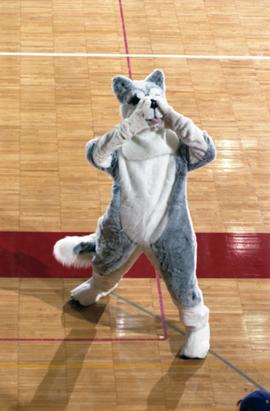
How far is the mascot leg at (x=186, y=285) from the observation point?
4.23m

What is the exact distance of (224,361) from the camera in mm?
4473

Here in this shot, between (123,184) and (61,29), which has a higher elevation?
(123,184)

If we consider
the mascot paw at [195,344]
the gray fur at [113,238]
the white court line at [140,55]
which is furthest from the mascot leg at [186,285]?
the white court line at [140,55]

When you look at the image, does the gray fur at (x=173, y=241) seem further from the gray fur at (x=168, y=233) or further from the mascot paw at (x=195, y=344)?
the mascot paw at (x=195, y=344)

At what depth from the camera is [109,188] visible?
5371mm

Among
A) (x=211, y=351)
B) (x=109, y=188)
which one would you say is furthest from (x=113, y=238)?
(x=109, y=188)

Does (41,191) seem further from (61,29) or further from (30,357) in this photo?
(61,29)

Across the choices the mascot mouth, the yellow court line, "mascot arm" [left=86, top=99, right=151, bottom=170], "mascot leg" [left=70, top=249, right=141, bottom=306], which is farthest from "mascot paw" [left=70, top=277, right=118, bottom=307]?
the mascot mouth

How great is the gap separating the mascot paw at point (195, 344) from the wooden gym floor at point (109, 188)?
38 millimetres

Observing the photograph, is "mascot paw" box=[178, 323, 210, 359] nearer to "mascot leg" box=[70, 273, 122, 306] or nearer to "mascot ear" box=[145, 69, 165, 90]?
"mascot leg" box=[70, 273, 122, 306]

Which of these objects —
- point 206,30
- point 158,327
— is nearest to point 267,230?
point 158,327

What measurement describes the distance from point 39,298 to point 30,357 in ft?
1.28

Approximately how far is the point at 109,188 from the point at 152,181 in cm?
125

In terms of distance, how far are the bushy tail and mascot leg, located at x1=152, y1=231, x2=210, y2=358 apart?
0.37 m
